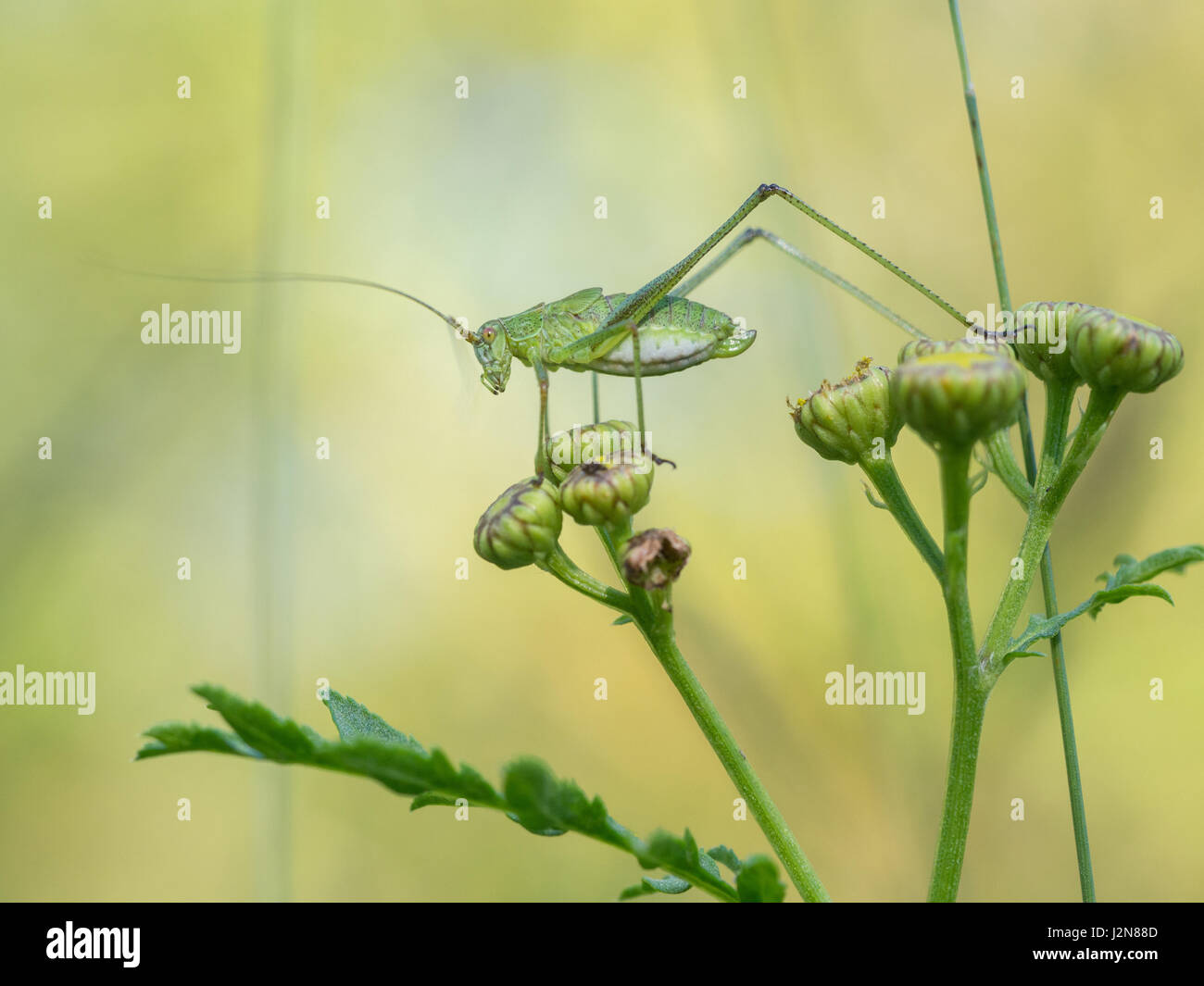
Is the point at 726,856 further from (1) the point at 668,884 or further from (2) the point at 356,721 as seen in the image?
(2) the point at 356,721

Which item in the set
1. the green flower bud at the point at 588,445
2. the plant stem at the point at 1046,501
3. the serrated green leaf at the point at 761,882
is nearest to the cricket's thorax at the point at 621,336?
the green flower bud at the point at 588,445

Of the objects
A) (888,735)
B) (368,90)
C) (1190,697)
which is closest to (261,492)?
→ (368,90)

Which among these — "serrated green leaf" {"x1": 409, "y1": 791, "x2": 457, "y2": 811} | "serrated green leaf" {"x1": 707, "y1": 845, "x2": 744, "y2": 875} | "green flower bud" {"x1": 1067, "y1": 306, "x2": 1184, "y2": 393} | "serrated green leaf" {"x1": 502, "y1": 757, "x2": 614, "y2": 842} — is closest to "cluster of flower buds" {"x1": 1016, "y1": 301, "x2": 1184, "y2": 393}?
"green flower bud" {"x1": 1067, "y1": 306, "x2": 1184, "y2": 393}

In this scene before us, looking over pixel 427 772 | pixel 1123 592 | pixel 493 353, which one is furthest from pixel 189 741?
pixel 493 353

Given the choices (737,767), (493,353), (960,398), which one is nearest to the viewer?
(960,398)

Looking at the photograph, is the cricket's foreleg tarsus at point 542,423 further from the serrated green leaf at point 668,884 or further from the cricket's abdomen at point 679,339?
the serrated green leaf at point 668,884

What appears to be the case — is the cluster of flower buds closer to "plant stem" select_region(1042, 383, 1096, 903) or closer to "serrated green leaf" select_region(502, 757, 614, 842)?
"plant stem" select_region(1042, 383, 1096, 903)
